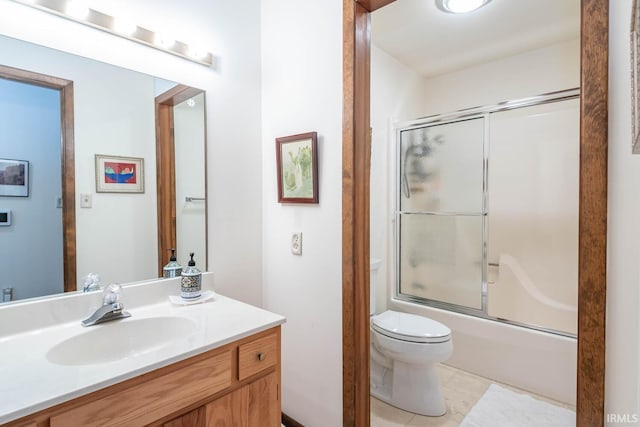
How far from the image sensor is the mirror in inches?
42.2

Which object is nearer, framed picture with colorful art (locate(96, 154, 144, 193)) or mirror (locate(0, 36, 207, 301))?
mirror (locate(0, 36, 207, 301))

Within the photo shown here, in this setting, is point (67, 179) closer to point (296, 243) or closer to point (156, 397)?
point (156, 397)

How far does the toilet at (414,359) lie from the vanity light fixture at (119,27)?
182 centimetres

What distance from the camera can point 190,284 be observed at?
1.36m

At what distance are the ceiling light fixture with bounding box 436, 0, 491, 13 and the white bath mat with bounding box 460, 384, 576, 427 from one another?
2.47 m

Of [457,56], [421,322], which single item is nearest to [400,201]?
[421,322]

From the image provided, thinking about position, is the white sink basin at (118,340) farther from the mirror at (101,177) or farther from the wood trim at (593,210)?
the wood trim at (593,210)

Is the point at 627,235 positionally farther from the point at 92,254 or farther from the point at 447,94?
the point at 447,94

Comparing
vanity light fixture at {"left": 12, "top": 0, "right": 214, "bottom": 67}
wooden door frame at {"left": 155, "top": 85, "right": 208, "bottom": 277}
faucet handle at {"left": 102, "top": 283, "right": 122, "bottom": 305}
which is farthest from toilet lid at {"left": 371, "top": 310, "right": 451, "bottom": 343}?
vanity light fixture at {"left": 12, "top": 0, "right": 214, "bottom": 67}

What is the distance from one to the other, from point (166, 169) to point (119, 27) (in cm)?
57

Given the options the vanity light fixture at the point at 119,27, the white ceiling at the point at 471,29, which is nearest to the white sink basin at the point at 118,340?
the vanity light fixture at the point at 119,27

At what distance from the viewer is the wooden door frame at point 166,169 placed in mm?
1409

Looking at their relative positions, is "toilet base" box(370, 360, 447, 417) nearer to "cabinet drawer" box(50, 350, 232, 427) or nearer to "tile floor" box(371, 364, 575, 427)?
"tile floor" box(371, 364, 575, 427)

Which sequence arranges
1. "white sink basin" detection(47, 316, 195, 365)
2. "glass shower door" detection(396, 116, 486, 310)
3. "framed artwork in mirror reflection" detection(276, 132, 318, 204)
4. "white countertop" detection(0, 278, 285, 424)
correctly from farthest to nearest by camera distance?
"glass shower door" detection(396, 116, 486, 310), "framed artwork in mirror reflection" detection(276, 132, 318, 204), "white sink basin" detection(47, 316, 195, 365), "white countertop" detection(0, 278, 285, 424)
